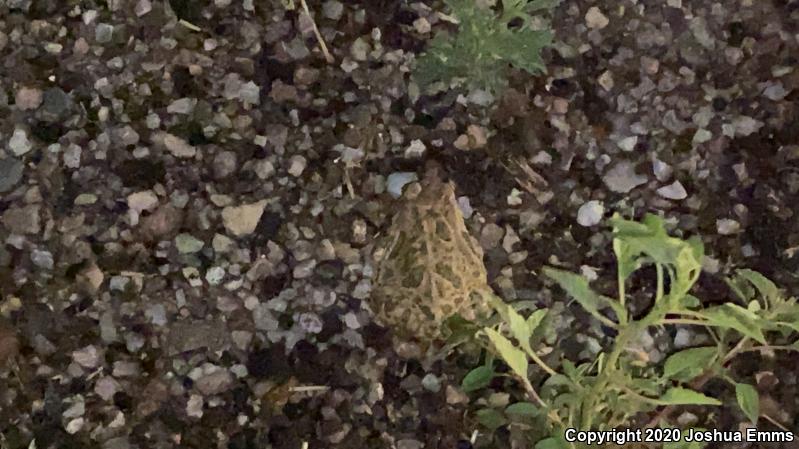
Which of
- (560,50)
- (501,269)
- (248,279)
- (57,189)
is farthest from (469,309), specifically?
(57,189)

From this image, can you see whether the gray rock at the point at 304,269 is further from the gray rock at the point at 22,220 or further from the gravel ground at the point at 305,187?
the gray rock at the point at 22,220

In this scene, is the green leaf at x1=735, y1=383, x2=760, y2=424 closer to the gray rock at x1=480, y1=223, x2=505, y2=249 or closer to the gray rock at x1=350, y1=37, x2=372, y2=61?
the gray rock at x1=480, y1=223, x2=505, y2=249

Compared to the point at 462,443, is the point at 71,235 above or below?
above

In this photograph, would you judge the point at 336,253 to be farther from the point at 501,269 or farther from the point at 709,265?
the point at 709,265

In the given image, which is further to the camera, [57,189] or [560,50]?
[560,50]

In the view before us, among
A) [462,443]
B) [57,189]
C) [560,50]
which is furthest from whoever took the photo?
[560,50]

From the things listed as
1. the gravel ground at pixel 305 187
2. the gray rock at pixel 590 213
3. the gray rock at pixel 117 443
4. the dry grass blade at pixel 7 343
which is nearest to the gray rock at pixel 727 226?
the gravel ground at pixel 305 187

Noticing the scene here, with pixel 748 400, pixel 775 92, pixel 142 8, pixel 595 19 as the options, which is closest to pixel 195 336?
pixel 142 8
